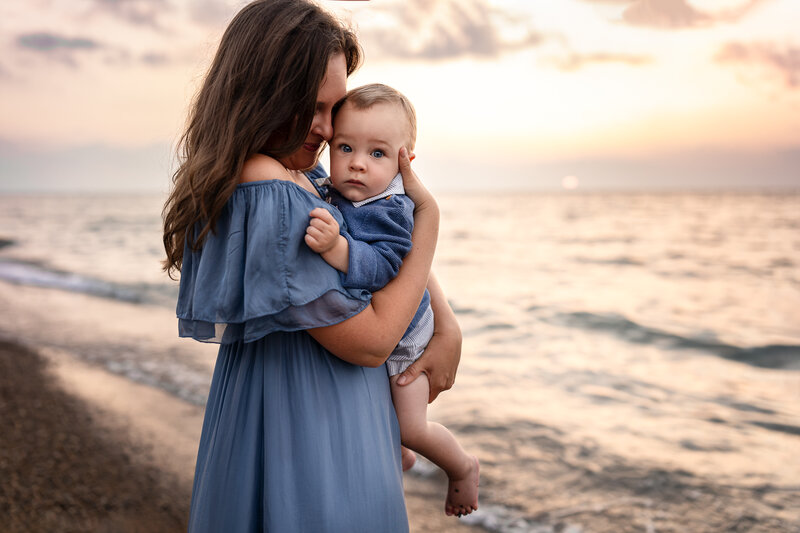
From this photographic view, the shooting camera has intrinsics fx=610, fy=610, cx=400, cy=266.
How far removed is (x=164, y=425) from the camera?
526cm

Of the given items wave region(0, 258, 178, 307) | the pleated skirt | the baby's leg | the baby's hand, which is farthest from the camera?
wave region(0, 258, 178, 307)

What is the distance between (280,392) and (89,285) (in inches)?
521

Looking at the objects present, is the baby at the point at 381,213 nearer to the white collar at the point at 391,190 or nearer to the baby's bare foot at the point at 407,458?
the white collar at the point at 391,190

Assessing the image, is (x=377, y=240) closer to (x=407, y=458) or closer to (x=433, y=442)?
(x=433, y=442)

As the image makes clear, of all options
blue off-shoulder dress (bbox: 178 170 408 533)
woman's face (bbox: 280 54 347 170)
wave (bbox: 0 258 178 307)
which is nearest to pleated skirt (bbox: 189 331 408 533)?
blue off-shoulder dress (bbox: 178 170 408 533)

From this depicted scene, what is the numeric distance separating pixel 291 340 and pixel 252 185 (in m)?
0.39

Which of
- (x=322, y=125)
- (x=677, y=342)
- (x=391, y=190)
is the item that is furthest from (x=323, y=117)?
(x=677, y=342)

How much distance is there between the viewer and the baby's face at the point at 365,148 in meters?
1.68

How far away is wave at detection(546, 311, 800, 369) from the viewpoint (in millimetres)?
8367

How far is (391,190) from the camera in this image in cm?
168

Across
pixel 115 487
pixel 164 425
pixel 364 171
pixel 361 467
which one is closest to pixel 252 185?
pixel 364 171

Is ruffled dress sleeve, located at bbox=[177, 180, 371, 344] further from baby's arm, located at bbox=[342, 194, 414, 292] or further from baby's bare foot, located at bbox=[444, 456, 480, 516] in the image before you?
baby's bare foot, located at bbox=[444, 456, 480, 516]

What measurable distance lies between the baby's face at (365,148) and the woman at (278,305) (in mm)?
125

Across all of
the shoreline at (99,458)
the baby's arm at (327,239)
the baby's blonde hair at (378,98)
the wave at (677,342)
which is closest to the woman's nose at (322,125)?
the baby's blonde hair at (378,98)
